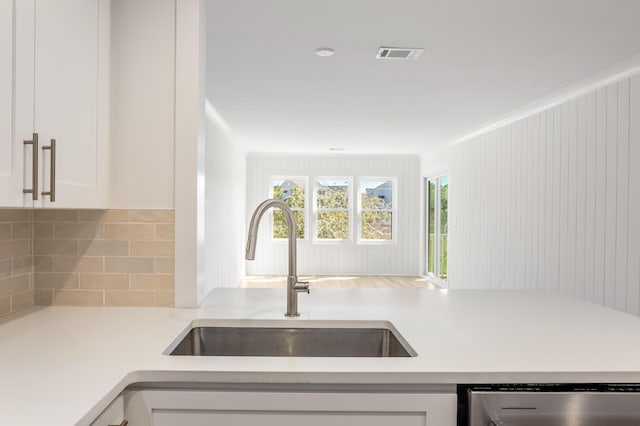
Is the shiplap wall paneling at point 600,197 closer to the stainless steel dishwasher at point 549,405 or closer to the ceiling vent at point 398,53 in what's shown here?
the ceiling vent at point 398,53

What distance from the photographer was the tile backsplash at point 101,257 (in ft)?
5.16

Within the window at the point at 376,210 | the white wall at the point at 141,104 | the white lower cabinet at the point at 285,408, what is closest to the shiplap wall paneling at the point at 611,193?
the white lower cabinet at the point at 285,408

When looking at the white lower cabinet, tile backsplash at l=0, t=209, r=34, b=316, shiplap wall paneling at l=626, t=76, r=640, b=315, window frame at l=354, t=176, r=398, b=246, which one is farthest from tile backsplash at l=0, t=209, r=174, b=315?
window frame at l=354, t=176, r=398, b=246

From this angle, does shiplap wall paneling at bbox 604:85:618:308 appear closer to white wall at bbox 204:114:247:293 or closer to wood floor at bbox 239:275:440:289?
white wall at bbox 204:114:247:293

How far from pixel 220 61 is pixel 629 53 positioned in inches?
117

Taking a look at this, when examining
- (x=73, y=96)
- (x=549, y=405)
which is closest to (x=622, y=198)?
(x=549, y=405)

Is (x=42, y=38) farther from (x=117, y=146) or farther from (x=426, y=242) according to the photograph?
(x=426, y=242)

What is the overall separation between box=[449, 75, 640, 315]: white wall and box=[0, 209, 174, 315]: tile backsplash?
344cm

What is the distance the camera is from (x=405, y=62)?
3.39 meters

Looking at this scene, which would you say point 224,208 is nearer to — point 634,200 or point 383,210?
point 383,210

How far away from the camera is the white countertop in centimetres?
89

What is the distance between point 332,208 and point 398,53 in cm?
579

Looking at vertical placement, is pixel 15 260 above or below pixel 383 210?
below

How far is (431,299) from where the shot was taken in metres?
1.81
